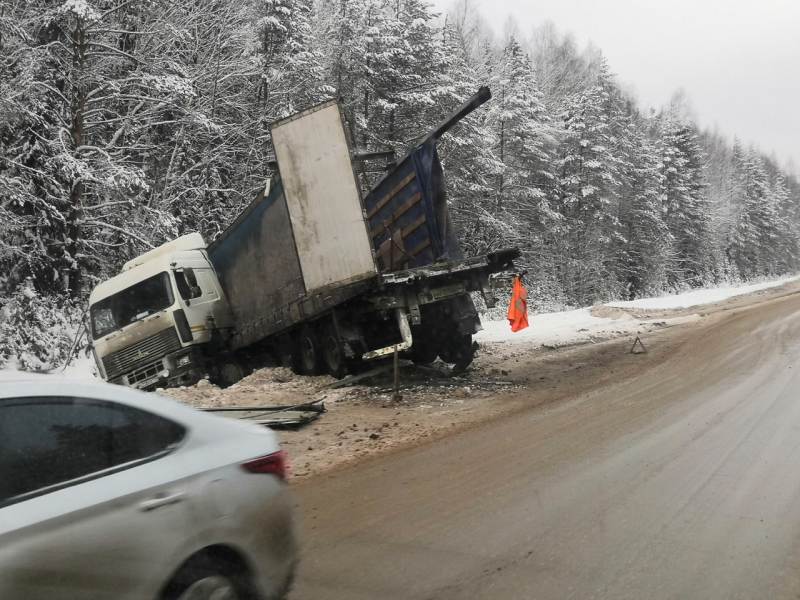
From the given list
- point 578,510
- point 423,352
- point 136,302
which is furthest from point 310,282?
point 578,510

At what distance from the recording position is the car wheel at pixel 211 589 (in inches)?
105

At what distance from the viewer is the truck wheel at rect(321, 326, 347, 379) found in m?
11.0

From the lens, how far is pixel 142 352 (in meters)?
12.6

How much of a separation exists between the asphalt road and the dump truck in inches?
128

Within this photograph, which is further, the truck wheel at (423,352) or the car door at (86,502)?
the truck wheel at (423,352)

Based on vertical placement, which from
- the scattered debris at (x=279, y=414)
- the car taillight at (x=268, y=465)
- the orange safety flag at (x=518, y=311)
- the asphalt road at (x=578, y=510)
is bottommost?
the asphalt road at (x=578, y=510)

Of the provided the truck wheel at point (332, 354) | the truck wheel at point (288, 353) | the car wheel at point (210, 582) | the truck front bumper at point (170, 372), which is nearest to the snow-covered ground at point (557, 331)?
the truck front bumper at point (170, 372)

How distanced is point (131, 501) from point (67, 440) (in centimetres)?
34

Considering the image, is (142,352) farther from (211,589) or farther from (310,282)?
(211,589)

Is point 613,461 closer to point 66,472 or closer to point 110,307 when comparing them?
point 66,472

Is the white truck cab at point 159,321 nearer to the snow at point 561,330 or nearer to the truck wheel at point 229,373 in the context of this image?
the truck wheel at point 229,373

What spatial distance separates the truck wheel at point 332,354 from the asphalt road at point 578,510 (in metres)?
3.77

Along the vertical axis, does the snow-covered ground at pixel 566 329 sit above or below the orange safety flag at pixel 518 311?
below

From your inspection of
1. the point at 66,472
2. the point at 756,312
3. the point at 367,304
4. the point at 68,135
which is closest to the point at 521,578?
the point at 66,472
